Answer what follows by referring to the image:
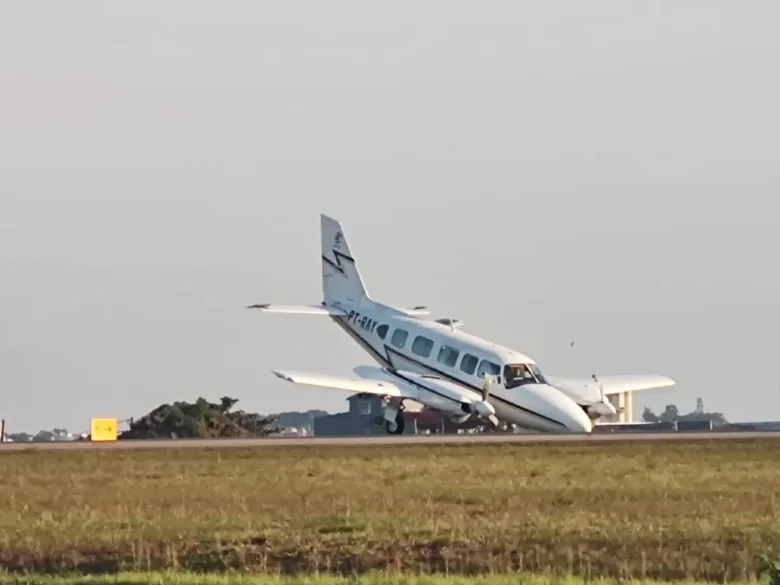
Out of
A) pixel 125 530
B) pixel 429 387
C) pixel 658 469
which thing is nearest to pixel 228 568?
pixel 125 530

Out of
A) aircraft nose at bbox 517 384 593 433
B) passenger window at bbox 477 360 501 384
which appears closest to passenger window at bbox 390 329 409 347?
passenger window at bbox 477 360 501 384

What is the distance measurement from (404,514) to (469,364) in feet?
103

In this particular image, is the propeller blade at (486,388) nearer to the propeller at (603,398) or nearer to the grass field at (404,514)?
the propeller at (603,398)

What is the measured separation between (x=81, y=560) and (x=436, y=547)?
4758mm

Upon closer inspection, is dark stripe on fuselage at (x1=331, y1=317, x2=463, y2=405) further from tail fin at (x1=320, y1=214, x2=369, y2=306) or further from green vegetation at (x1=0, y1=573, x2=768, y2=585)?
green vegetation at (x1=0, y1=573, x2=768, y2=585)

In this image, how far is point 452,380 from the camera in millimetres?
58031

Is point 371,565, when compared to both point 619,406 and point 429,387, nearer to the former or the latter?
point 429,387

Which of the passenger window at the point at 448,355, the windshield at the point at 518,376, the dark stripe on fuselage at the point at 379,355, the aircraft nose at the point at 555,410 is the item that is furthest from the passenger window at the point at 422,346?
the aircraft nose at the point at 555,410

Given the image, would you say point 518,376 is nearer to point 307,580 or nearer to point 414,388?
point 414,388

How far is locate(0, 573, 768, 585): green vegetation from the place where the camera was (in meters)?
19.0

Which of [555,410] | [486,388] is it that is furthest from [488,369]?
[555,410]

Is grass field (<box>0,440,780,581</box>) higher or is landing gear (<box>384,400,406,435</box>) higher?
landing gear (<box>384,400,406,435</box>)

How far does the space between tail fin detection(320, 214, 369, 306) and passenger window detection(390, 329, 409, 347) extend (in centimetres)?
454

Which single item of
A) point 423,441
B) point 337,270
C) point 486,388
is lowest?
point 423,441
